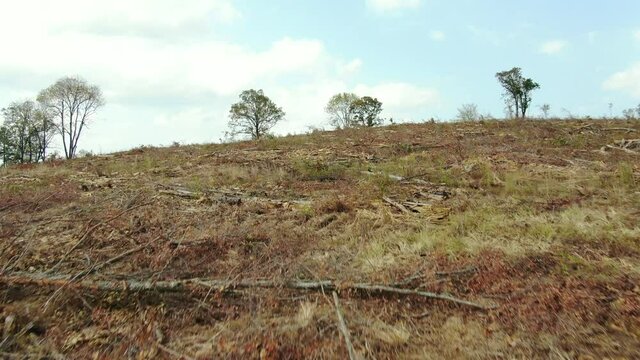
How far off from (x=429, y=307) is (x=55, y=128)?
147 feet

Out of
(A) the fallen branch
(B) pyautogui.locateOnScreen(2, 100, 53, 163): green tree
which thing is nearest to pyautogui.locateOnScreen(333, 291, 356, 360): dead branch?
(A) the fallen branch

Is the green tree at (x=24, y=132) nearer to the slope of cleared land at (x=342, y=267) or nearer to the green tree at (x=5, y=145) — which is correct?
the green tree at (x=5, y=145)

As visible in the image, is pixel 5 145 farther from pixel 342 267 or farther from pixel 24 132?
pixel 342 267

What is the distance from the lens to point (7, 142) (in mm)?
39594

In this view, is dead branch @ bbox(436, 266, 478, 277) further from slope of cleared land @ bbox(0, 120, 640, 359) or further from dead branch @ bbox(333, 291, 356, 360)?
dead branch @ bbox(333, 291, 356, 360)

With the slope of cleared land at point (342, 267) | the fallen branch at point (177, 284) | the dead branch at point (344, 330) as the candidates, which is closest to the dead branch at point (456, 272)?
the slope of cleared land at point (342, 267)

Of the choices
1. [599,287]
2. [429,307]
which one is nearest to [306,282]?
[429,307]

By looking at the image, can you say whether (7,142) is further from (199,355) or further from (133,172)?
(199,355)

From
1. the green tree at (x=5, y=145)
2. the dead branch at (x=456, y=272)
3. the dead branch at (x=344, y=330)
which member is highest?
the green tree at (x=5, y=145)

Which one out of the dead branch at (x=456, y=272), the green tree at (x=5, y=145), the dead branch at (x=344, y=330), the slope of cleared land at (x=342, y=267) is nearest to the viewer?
the dead branch at (x=344, y=330)

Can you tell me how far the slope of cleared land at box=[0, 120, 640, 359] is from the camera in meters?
3.40

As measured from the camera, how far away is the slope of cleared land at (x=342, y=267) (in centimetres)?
340

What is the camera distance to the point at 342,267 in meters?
4.82

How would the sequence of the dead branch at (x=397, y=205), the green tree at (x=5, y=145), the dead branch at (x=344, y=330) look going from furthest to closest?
the green tree at (x=5, y=145)
the dead branch at (x=397, y=205)
the dead branch at (x=344, y=330)
